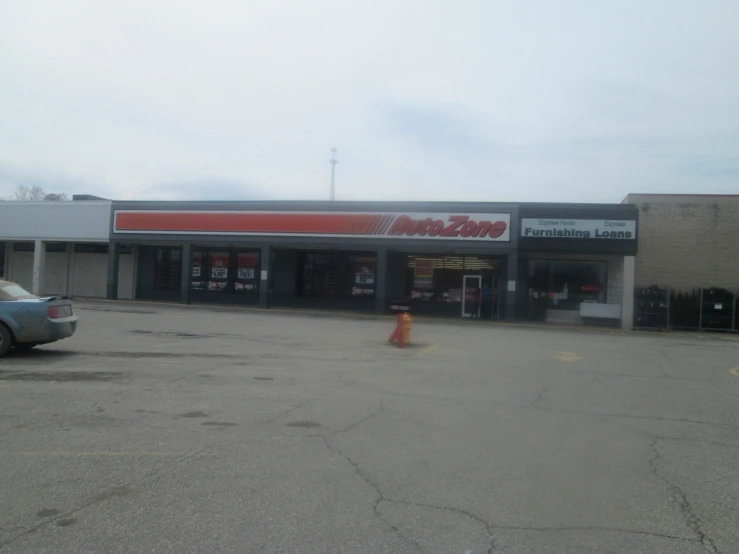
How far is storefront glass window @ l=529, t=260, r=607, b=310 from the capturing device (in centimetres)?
3014

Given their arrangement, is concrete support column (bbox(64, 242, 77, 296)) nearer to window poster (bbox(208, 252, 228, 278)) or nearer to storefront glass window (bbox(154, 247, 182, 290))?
storefront glass window (bbox(154, 247, 182, 290))

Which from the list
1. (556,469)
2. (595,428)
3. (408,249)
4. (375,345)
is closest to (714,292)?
(408,249)

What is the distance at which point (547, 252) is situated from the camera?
2891 cm

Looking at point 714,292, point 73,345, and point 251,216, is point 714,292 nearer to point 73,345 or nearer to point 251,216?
point 251,216

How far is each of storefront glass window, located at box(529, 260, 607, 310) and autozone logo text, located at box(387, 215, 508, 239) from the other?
3336 mm

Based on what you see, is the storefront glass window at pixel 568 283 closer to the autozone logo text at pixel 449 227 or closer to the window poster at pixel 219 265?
the autozone logo text at pixel 449 227

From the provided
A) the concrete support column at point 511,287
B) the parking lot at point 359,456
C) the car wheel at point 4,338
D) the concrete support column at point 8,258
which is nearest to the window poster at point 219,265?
the concrete support column at point 8,258

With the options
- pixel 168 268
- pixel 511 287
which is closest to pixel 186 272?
pixel 168 268

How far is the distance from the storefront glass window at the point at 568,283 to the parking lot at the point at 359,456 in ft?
54.1

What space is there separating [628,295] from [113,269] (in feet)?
87.3

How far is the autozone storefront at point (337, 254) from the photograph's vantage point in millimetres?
29141

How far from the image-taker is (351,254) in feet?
110

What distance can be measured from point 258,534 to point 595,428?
5.22m

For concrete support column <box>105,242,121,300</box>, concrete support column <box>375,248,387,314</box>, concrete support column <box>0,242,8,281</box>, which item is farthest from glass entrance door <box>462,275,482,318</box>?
concrete support column <box>0,242,8,281</box>
